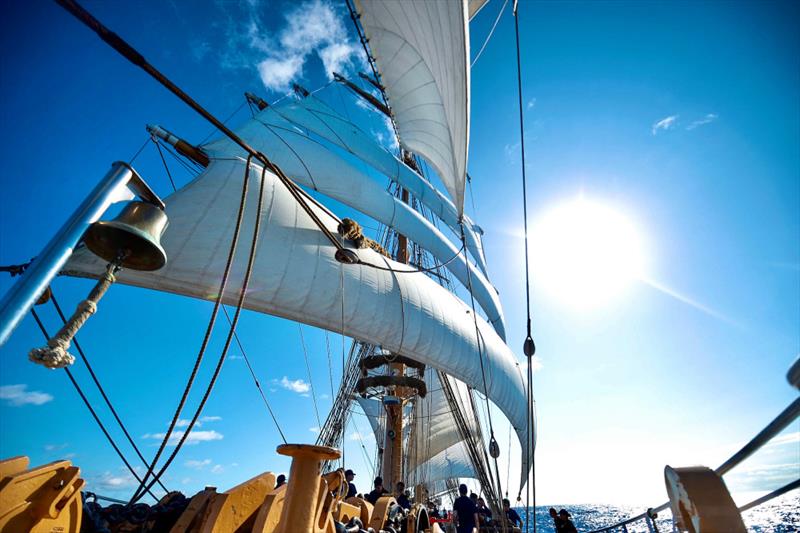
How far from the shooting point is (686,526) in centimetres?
130

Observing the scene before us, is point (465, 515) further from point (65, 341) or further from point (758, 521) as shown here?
point (758, 521)

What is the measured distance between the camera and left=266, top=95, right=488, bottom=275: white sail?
1781 cm

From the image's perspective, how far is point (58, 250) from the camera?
1.34 metres

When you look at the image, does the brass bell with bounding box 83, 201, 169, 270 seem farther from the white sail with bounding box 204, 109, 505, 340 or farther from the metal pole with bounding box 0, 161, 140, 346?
the white sail with bounding box 204, 109, 505, 340

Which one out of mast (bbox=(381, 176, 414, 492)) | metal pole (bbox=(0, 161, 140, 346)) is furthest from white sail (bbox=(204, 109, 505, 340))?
metal pole (bbox=(0, 161, 140, 346))

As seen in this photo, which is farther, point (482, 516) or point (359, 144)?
point (359, 144)

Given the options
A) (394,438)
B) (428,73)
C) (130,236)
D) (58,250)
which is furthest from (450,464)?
(58,250)

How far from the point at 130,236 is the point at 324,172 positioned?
1485 cm

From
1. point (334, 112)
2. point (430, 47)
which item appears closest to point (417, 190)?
point (334, 112)

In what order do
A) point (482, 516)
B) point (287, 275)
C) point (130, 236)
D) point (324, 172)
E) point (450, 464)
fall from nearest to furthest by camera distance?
point (130, 236)
point (287, 275)
point (482, 516)
point (324, 172)
point (450, 464)

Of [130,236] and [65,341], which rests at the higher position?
[130,236]

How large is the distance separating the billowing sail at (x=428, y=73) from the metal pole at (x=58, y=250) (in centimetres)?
499

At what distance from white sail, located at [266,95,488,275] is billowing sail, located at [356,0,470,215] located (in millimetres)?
6333

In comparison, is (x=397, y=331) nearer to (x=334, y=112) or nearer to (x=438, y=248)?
(x=438, y=248)
